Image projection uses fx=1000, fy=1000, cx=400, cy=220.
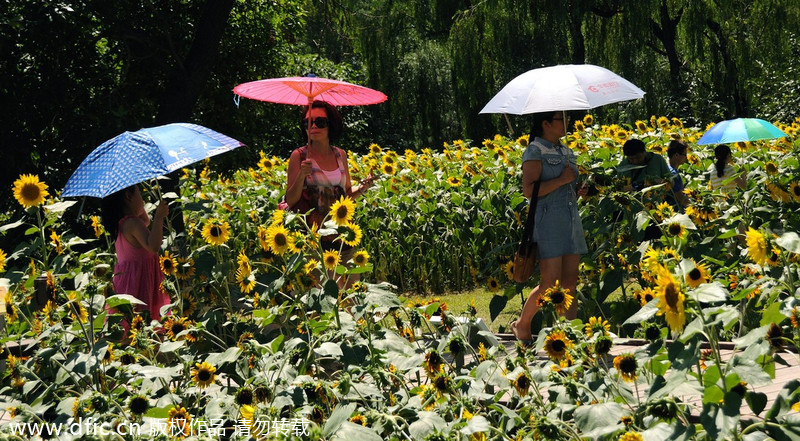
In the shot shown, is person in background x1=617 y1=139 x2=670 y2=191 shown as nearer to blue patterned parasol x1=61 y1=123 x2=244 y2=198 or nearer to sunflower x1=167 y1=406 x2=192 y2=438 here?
blue patterned parasol x1=61 y1=123 x2=244 y2=198

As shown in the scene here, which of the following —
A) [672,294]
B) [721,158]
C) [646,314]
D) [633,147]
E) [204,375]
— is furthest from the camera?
[721,158]

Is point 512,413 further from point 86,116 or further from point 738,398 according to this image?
point 86,116

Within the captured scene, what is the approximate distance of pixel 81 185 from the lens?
404 cm

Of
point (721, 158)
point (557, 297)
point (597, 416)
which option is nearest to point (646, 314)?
point (597, 416)

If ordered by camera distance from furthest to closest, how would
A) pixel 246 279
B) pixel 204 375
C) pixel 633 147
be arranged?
pixel 633 147 < pixel 246 279 < pixel 204 375

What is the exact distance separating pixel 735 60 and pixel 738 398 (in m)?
14.7

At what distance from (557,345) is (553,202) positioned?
206cm

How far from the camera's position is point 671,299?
193 cm

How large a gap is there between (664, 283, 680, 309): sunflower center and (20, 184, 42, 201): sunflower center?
2.41 meters

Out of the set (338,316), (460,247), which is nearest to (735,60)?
(460,247)

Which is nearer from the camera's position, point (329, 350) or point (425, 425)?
point (425, 425)

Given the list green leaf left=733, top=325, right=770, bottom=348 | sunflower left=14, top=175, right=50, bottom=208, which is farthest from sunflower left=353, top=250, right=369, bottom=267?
green leaf left=733, top=325, right=770, bottom=348

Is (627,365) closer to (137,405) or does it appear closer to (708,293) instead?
(708,293)

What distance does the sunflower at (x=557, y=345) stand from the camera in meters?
2.59
